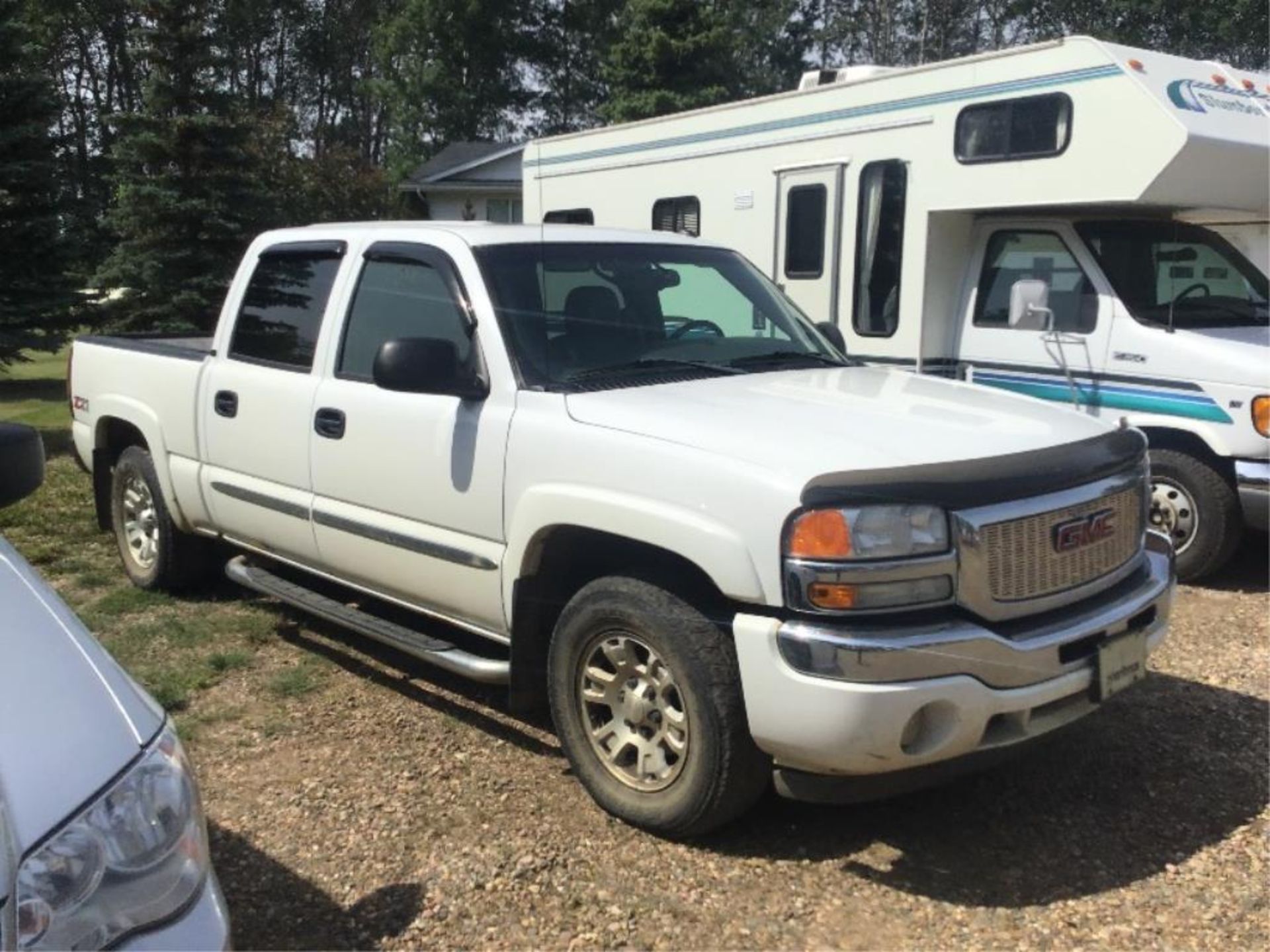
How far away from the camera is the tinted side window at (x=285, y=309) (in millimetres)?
5078

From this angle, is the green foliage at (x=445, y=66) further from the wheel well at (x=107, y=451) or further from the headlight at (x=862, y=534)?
the headlight at (x=862, y=534)

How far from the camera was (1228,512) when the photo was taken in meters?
6.65

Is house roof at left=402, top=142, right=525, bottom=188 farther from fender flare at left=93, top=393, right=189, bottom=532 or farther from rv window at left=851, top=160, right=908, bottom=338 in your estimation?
fender flare at left=93, top=393, right=189, bottom=532

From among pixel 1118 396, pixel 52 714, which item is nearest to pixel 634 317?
pixel 52 714

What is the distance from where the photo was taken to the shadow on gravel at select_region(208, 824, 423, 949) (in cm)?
323

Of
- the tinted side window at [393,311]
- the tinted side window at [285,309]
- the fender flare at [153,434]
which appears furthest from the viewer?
the fender flare at [153,434]

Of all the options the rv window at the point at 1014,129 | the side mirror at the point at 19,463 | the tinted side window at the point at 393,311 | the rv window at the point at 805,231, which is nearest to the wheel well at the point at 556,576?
the tinted side window at the point at 393,311

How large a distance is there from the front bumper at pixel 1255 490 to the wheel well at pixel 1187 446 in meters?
0.08

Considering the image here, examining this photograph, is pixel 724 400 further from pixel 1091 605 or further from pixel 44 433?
pixel 44 433

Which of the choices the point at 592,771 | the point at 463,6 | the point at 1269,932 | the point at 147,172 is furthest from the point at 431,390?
the point at 463,6

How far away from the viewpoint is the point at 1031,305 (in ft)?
22.8

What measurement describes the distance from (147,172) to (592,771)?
1671 centimetres

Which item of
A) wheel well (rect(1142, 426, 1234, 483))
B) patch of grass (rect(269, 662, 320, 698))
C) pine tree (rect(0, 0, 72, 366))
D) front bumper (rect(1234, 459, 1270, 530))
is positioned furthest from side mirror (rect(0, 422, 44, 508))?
pine tree (rect(0, 0, 72, 366))

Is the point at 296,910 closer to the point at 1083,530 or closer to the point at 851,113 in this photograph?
the point at 1083,530
